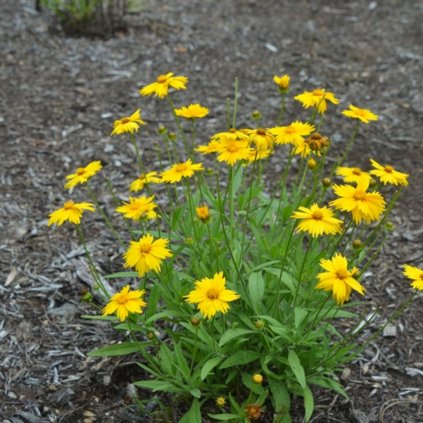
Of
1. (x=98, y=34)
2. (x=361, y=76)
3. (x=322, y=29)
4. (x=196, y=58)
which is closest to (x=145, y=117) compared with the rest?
(x=196, y=58)

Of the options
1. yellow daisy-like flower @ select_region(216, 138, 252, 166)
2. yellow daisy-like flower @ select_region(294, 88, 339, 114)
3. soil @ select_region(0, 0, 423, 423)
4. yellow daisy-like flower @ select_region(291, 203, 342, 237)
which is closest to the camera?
yellow daisy-like flower @ select_region(291, 203, 342, 237)

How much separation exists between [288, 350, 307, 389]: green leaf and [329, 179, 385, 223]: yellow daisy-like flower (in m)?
0.58

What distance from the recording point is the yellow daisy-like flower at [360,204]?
6.48ft

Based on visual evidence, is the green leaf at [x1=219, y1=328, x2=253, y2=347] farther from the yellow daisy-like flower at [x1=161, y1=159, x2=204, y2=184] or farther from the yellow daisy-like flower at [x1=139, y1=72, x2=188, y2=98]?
the yellow daisy-like flower at [x1=139, y1=72, x2=188, y2=98]

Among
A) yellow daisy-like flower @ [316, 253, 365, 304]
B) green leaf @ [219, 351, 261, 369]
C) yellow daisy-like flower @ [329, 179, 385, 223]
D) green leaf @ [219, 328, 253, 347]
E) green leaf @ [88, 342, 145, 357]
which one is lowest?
green leaf @ [88, 342, 145, 357]

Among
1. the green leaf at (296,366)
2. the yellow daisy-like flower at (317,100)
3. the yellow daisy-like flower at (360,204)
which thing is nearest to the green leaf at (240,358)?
the green leaf at (296,366)

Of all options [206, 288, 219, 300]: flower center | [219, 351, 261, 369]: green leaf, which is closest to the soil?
[219, 351, 261, 369]: green leaf

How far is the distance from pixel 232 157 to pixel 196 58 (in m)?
3.50

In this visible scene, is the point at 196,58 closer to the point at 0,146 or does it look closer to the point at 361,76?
the point at 361,76

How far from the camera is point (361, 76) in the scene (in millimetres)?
5352

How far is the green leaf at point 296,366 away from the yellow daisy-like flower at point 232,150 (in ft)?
2.43

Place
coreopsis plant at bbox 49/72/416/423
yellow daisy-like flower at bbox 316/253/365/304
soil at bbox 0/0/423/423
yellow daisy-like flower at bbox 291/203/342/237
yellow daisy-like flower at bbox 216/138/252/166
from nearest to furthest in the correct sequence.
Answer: yellow daisy-like flower at bbox 316/253/365/304
yellow daisy-like flower at bbox 291/203/342/237
coreopsis plant at bbox 49/72/416/423
yellow daisy-like flower at bbox 216/138/252/166
soil at bbox 0/0/423/423

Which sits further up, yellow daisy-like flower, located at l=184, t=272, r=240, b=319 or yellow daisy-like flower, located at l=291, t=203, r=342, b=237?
yellow daisy-like flower, located at l=291, t=203, r=342, b=237

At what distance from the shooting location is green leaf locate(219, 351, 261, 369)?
230 cm
